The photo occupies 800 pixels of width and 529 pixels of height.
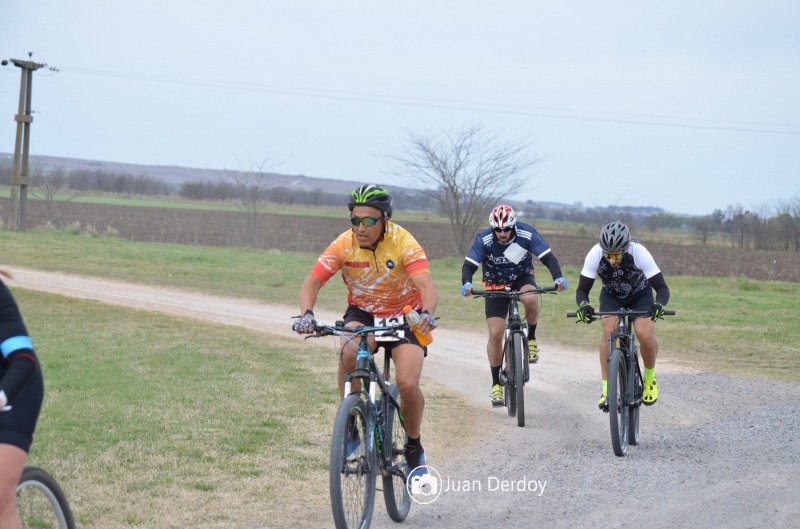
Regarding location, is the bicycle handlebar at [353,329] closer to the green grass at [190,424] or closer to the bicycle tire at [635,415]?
the green grass at [190,424]

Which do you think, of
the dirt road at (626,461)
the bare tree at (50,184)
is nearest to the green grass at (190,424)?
the dirt road at (626,461)

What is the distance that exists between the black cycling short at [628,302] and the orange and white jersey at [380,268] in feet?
10.9

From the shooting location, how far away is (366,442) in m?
6.05

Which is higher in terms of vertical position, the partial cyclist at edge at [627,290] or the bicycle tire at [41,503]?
the partial cyclist at edge at [627,290]

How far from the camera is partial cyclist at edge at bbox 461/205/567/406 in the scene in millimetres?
10734

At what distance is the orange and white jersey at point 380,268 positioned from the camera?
6.66m

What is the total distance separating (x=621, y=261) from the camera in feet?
30.7

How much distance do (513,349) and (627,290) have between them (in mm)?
1443

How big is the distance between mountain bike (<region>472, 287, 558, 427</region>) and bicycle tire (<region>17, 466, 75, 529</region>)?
6202 mm

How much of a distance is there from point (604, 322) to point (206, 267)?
19857 millimetres

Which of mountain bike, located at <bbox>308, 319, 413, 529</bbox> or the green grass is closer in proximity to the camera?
mountain bike, located at <bbox>308, 319, 413, 529</bbox>

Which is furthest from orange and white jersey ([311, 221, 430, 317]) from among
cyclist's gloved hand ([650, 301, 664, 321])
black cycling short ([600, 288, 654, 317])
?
black cycling short ([600, 288, 654, 317])

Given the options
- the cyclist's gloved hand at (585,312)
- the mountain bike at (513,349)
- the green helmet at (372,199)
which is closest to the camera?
the green helmet at (372,199)

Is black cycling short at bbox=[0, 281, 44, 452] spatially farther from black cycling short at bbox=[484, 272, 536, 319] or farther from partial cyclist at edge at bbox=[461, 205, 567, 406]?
black cycling short at bbox=[484, 272, 536, 319]
